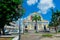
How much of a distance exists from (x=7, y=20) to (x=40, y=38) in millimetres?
8067

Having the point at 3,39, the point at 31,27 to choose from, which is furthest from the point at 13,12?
the point at 31,27

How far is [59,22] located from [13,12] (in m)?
27.0

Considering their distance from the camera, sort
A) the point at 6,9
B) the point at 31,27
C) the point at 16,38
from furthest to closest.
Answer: the point at 31,27 < the point at 6,9 < the point at 16,38

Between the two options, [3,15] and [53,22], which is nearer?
[3,15]

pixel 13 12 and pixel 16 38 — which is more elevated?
pixel 13 12

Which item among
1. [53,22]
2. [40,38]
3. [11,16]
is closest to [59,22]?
[53,22]

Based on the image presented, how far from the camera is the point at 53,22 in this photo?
59.2 meters

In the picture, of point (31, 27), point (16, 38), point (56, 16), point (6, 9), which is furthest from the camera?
point (31, 27)

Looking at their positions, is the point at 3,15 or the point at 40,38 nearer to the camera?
the point at 40,38

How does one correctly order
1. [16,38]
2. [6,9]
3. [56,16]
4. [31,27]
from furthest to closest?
[31,27]
[56,16]
[6,9]
[16,38]

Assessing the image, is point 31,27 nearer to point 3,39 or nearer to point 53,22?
point 53,22

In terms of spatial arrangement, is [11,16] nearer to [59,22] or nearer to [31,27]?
[59,22]

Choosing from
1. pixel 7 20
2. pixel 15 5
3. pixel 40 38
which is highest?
pixel 15 5

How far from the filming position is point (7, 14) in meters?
33.0
